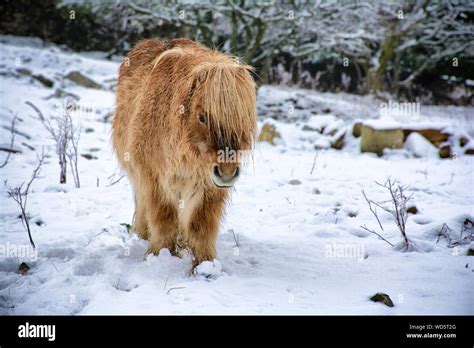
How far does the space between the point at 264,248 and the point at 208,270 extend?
84 centimetres

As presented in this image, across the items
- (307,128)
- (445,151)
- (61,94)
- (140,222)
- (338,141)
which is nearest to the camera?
(140,222)

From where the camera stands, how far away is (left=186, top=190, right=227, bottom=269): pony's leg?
3.43 m

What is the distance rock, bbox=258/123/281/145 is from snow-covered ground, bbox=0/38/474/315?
1.77 m

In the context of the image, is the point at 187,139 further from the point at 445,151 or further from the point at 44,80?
the point at 44,80

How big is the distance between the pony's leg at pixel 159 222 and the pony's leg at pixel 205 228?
0.23 m

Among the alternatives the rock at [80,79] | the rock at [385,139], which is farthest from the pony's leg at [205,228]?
the rock at [80,79]

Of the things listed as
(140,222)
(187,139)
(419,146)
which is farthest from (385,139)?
(187,139)

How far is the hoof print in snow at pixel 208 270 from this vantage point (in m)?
3.24

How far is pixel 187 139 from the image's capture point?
3.11m

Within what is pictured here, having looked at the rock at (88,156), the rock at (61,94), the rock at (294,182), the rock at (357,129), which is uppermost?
the rock at (61,94)

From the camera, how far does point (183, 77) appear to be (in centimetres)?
339

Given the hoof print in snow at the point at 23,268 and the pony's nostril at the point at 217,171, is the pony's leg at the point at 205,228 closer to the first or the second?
the pony's nostril at the point at 217,171
